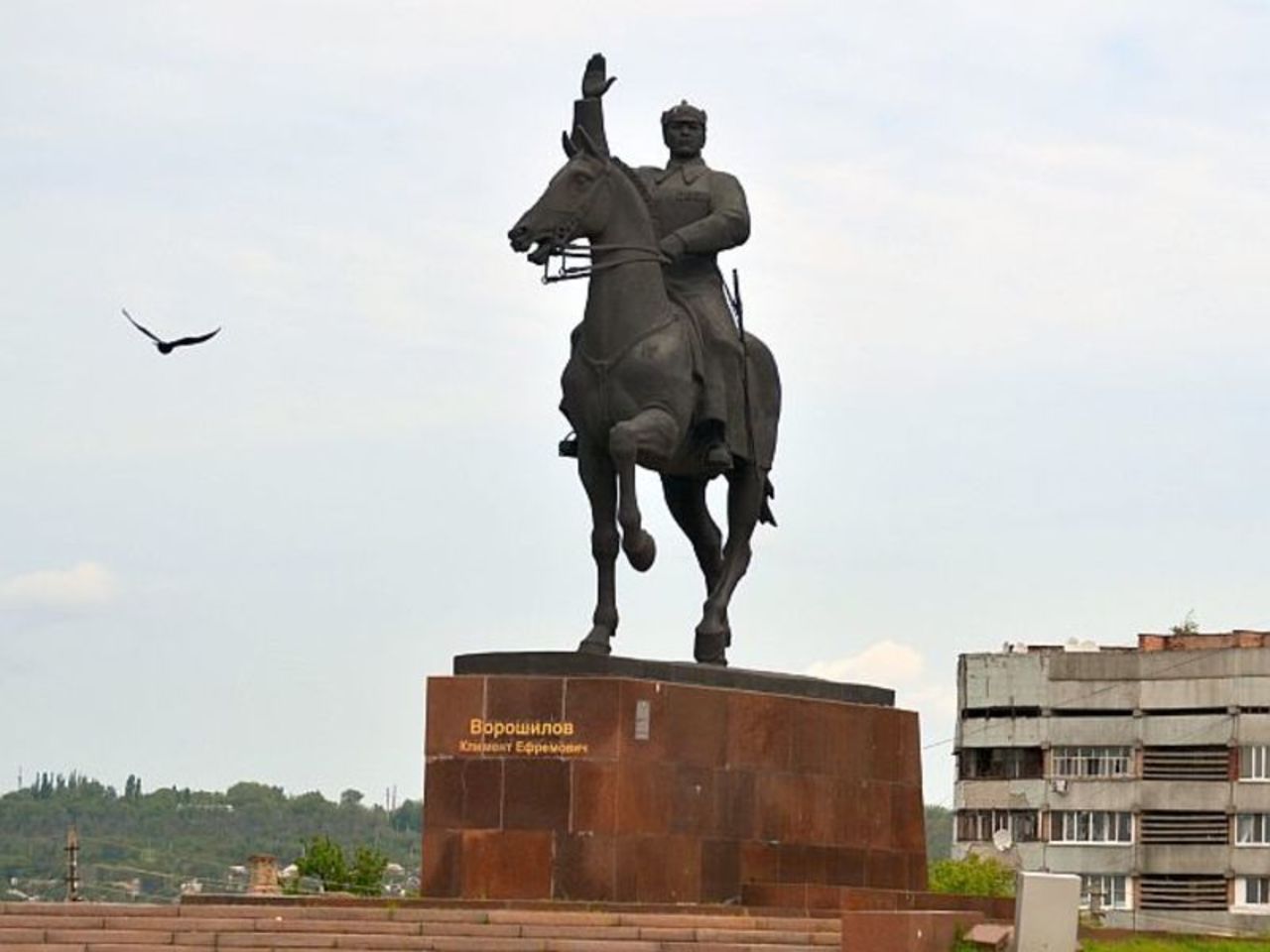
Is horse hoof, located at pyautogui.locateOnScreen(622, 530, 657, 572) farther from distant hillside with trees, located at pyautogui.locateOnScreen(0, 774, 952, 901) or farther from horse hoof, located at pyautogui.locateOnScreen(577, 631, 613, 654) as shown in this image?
distant hillside with trees, located at pyautogui.locateOnScreen(0, 774, 952, 901)

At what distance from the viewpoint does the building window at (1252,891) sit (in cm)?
8881

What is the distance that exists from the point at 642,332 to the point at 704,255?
5.07 feet

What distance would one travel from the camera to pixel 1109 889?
91.4 m

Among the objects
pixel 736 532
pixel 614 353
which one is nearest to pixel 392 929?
pixel 614 353

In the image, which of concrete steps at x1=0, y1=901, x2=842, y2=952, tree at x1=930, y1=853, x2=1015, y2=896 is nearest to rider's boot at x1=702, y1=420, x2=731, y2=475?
concrete steps at x1=0, y1=901, x2=842, y2=952

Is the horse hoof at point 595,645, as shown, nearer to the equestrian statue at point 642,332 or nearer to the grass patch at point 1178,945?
the equestrian statue at point 642,332

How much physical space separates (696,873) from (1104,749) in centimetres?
6381

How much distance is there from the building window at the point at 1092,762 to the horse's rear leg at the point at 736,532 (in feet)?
198

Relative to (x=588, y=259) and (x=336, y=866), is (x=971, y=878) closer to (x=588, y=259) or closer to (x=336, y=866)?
(x=336, y=866)

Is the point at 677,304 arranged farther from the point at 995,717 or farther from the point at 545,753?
the point at 995,717

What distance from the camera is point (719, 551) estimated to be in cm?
3559

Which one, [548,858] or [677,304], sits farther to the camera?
[677,304]

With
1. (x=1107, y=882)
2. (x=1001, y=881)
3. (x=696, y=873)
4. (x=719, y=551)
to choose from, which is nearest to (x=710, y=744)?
(x=696, y=873)

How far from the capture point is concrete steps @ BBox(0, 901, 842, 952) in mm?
29031
